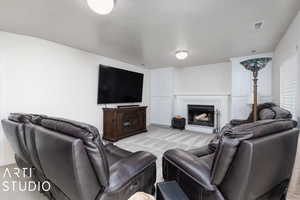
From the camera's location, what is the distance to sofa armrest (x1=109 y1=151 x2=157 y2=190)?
1.09 meters

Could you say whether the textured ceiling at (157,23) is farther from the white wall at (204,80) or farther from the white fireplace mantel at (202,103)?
the white fireplace mantel at (202,103)

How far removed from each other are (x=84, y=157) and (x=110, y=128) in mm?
2978

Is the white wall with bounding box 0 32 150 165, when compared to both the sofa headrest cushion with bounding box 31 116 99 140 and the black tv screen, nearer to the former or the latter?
the black tv screen

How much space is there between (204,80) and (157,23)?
349 centimetres

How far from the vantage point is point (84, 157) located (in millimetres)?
936

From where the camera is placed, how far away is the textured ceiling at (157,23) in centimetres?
183

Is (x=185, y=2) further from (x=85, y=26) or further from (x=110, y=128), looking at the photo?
(x=110, y=128)

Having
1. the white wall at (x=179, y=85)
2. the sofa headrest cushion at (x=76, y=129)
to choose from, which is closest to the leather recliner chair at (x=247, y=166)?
the sofa headrest cushion at (x=76, y=129)

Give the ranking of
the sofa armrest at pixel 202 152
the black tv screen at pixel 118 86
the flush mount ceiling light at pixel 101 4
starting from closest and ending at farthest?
the flush mount ceiling light at pixel 101 4, the sofa armrest at pixel 202 152, the black tv screen at pixel 118 86

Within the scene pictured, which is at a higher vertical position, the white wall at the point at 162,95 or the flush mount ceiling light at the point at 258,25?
the flush mount ceiling light at the point at 258,25

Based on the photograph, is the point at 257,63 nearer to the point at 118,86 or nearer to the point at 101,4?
the point at 101,4

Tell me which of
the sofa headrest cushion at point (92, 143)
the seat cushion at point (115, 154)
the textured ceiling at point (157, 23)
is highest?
the textured ceiling at point (157, 23)

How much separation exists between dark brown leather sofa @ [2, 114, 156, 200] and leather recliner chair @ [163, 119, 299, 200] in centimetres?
45

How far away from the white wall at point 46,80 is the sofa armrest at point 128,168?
8.62ft
